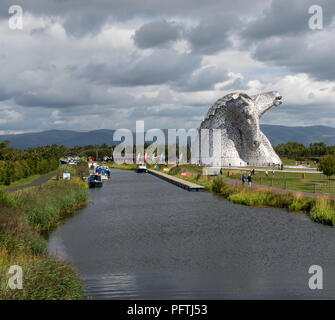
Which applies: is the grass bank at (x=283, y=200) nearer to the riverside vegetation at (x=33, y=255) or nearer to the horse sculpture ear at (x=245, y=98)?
the riverside vegetation at (x=33, y=255)

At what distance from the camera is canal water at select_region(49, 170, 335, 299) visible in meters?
12.2

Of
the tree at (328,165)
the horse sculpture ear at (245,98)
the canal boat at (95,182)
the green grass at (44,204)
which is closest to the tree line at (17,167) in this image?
the canal boat at (95,182)

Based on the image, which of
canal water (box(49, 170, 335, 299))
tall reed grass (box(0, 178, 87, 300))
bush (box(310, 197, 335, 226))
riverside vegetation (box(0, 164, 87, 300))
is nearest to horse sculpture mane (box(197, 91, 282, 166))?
canal water (box(49, 170, 335, 299))

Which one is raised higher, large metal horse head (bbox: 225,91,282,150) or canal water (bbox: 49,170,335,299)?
large metal horse head (bbox: 225,91,282,150)

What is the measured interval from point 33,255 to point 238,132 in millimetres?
65042

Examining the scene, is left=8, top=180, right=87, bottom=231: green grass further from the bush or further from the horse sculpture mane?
the horse sculpture mane

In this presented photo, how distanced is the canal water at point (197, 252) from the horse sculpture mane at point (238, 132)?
45.1 metres

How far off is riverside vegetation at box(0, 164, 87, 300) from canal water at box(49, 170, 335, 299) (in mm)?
1078

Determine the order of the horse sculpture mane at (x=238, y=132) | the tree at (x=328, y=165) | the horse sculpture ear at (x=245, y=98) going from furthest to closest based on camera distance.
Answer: the horse sculpture mane at (x=238, y=132) < the horse sculpture ear at (x=245, y=98) < the tree at (x=328, y=165)

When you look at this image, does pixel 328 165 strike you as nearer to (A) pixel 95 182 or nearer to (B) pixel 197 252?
(B) pixel 197 252

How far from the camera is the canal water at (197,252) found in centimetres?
1225

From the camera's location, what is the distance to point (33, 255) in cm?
1326
